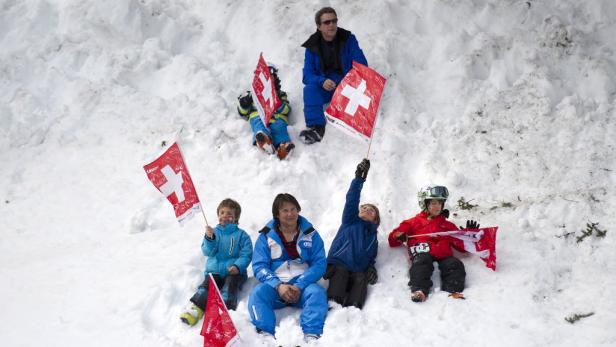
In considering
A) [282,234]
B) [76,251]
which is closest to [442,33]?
[282,234]

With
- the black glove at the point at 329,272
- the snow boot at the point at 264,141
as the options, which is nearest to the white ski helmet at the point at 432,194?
the black glove at the point at 329,272

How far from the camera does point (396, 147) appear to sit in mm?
7820

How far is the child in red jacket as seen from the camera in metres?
5.87

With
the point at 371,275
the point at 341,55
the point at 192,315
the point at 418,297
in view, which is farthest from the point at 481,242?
the point at 341,55

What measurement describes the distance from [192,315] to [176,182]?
1.37 metres

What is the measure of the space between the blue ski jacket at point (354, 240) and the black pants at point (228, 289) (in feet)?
3.25

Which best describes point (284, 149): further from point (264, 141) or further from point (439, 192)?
point (439, 192)

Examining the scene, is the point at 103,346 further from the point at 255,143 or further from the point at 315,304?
the point at 255,143

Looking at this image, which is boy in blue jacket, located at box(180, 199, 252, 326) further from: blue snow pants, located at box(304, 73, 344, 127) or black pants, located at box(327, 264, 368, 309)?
blue snow pants, located at box(304, 73, 344, 127)

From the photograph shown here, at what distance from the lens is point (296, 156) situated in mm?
8031

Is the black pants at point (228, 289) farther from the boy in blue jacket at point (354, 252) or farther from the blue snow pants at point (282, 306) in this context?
the boy in blue jacket at point (354, 252)

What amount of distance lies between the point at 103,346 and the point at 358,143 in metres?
4.22

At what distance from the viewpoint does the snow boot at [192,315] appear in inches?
222

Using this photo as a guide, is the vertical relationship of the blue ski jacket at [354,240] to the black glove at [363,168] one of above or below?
below
